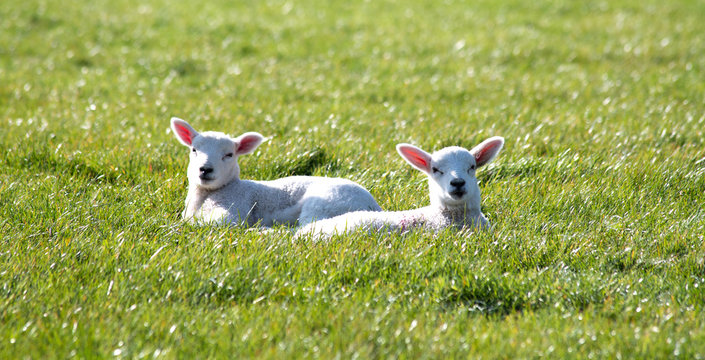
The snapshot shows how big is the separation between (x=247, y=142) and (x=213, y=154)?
0.99ft

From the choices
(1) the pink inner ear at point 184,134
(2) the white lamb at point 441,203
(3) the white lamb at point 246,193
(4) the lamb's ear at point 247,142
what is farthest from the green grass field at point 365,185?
(4) the lamb's ear at point 247,142

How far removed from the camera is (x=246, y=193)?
570 cm

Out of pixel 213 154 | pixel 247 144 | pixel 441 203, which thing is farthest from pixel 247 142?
pixel 441 203

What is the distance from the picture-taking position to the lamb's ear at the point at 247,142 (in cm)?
568

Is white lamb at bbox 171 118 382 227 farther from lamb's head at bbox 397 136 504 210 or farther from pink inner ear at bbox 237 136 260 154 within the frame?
lamb's head at bbox 397 136 504 210

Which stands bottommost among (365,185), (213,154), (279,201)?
(365,185)

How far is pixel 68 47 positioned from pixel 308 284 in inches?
377

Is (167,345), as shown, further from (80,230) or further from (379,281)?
(80,230)

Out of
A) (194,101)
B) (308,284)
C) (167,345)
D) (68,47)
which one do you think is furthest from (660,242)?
(68,47)

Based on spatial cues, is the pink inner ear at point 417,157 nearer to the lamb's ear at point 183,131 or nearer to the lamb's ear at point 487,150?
the lamb's ear at point 487,150

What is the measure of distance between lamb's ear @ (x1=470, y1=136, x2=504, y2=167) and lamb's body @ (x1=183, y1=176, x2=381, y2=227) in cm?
87

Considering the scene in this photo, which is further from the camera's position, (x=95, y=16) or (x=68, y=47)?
(x=95, y=16)

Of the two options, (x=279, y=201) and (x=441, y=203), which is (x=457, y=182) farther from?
(x=279, y=201)

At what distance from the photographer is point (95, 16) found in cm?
1441
